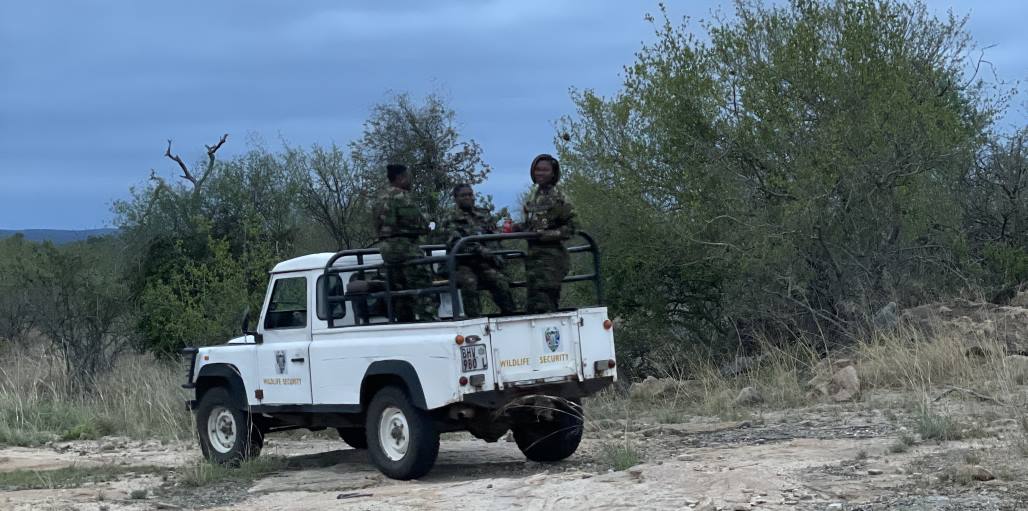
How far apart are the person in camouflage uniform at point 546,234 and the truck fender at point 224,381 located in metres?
3.07

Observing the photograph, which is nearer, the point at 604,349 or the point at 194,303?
the point at 604,349

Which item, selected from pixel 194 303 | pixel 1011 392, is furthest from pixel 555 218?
pixel 194 303

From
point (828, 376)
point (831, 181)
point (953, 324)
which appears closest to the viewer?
point (828, 376)

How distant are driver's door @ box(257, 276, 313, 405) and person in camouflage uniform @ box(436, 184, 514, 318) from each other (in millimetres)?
1431

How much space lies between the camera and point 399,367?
9.49 metres

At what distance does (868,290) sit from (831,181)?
165 cm

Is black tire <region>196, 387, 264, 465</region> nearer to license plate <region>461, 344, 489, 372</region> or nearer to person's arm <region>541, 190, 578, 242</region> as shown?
license plate <region>461, 344, 489, 372</region>

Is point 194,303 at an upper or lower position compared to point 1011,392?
upper

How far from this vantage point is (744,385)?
1480 centimetres

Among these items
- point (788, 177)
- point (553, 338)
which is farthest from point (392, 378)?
point (788, 177)

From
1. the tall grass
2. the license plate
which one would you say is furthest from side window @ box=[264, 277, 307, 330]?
the tall grass

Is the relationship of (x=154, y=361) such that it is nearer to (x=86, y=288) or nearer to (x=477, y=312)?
(x=86, y=288)

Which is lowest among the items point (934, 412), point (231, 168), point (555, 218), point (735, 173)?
point (934, 412)

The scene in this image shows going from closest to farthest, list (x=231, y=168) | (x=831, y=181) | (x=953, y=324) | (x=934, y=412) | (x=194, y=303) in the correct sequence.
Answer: (x=934, y=412), (x=953, y=324), (x=831, y=181), (x=194, y=303), (x=231, y=168)
